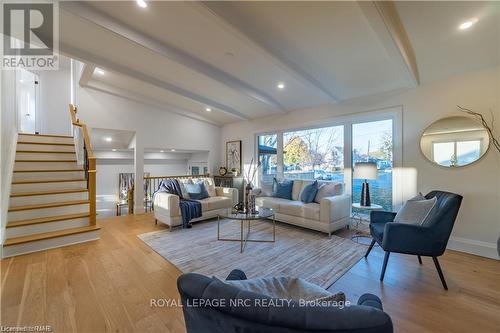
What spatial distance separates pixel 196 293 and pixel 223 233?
3096mm

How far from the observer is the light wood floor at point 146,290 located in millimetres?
1642

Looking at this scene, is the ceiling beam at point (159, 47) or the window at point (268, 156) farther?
the window at point (268, 156)

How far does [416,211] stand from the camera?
2.32m

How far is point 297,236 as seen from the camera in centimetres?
349

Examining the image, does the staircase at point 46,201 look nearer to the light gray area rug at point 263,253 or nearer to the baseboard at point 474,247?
the light gray area rug at point 263,253

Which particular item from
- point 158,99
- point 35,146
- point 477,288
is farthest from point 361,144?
point 35,146

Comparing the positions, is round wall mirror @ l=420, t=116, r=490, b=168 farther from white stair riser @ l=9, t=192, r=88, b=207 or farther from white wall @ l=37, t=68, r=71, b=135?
white wall @ l=37, t=68, r=71, b=135

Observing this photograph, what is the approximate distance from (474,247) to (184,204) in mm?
4361

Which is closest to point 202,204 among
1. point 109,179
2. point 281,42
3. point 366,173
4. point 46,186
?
point 46,186

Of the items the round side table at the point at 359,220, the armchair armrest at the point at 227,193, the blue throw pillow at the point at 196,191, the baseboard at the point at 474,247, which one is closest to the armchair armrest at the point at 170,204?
the blue throw pillow at the point at 196,191

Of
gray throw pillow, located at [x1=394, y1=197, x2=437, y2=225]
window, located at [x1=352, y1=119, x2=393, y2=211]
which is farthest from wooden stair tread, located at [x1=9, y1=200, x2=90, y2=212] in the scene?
window, located at [x1=352, y1=119, x2=393, y2=211]

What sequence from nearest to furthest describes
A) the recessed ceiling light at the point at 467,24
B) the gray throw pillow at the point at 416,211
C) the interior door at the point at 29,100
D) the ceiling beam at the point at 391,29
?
the ceiling beam at the point at 391,29, the recessed ceiling light at the point at 467,24, the gray throw pillow at the point at 416,211, the interior door at the point at 29,100

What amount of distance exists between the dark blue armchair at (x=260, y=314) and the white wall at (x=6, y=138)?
3602mm

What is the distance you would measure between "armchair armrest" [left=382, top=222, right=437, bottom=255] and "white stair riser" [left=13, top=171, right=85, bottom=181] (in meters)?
5.03
